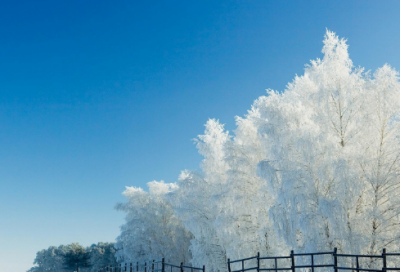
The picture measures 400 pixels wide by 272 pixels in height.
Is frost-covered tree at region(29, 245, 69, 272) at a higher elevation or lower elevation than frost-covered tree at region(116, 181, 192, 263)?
lower

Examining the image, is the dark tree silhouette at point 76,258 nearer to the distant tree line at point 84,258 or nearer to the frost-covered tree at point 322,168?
the distant tree line at point 84,258

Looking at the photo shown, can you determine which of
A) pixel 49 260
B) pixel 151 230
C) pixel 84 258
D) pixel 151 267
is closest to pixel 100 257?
pixel 84 258

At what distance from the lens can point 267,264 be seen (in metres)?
16.8

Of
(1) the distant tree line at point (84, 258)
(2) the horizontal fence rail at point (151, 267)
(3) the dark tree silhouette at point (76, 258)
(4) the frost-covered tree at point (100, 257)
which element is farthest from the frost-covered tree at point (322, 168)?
(3) the dark tree silhouette at point (76, 258)

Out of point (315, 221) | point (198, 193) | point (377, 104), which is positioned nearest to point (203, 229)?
point (198, 193)

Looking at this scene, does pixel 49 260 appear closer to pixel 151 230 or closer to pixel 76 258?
pixel 76 258

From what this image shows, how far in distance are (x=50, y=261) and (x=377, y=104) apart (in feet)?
268

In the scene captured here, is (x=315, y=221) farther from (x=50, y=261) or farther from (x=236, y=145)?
(x=50, y=261)

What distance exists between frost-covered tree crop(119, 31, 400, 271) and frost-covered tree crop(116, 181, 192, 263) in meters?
13.8

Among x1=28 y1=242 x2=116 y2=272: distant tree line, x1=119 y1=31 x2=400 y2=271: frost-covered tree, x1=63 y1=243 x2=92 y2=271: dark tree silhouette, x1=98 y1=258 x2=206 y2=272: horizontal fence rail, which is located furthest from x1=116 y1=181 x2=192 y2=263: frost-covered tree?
x1=63 y1=243 x2=92 y2=271: dark tree silhouette

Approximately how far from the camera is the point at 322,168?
43.9 ft

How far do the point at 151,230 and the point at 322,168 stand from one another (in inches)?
982

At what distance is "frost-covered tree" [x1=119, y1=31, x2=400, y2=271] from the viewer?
12.4 metres

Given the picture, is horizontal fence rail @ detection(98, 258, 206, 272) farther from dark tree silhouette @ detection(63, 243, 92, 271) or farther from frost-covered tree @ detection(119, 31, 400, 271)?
dark tree silhouette @ detection(63, 243, 92, 271)
